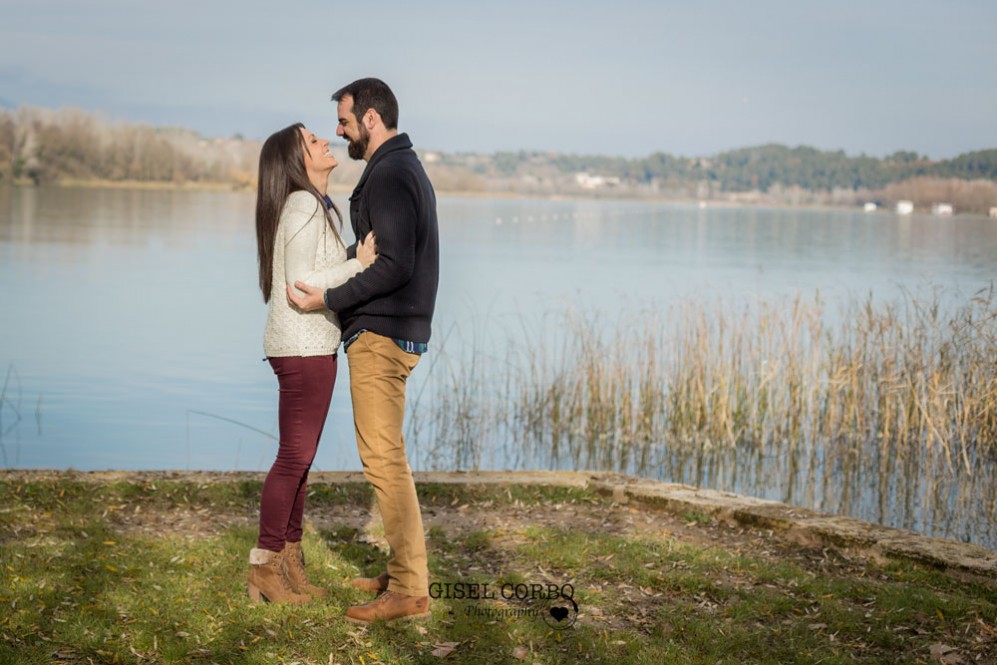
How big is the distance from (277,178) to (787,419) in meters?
6.63

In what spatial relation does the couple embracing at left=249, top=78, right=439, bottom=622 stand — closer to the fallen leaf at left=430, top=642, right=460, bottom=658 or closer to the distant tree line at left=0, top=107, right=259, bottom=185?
the fallen leaf at left=430, top=642, right=460, bottom=658

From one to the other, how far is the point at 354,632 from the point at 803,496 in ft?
18.7

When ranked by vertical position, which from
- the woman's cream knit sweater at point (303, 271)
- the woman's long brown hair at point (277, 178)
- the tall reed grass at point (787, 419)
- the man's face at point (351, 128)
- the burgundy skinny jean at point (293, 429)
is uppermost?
the man's face at point (351, 128)

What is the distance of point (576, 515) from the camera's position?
636 centimetres

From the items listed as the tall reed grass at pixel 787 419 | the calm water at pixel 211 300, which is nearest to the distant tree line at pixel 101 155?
the calm water at pixel 211 300

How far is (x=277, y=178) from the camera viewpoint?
174 inches

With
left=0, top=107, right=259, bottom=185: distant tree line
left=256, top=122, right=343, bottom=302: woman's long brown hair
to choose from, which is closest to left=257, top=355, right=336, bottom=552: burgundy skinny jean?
left=256, top=122, right=343, bottom=302: woman's long brown hair

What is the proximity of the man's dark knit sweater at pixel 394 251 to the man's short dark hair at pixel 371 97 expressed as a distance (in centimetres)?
11

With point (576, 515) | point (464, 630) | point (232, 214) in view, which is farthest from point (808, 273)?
Answer: point (232, 214)

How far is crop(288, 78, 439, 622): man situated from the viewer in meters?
4.20

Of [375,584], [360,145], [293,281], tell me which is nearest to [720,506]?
[375,584]

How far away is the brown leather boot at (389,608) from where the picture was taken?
4.47 m

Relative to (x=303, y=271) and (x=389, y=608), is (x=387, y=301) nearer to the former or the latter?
(x=303, y=271)

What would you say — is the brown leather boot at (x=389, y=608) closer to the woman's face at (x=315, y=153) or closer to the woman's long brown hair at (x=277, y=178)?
the woman's long brown hair at (x=277, y=178)
